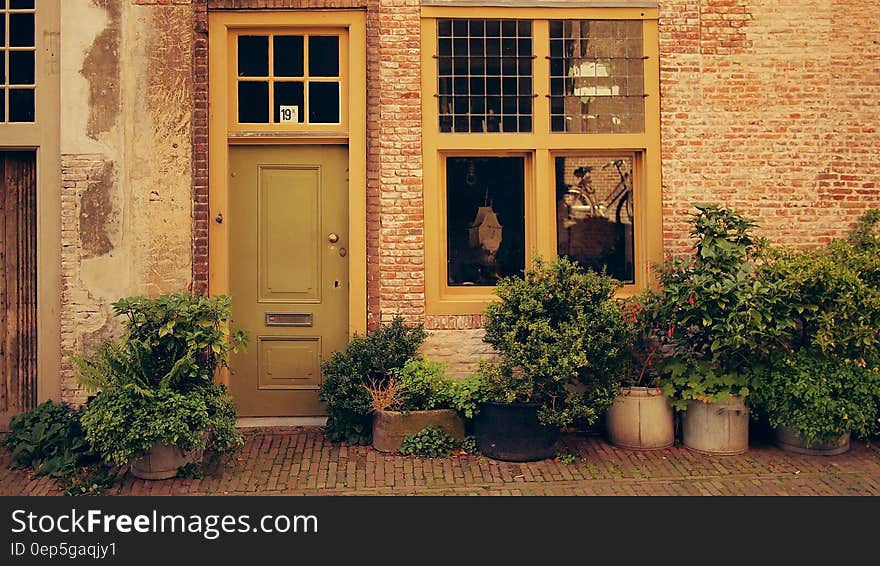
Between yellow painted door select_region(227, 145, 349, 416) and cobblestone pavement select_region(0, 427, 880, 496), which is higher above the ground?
yellow painted door select_region(227, 145, 349, 416)

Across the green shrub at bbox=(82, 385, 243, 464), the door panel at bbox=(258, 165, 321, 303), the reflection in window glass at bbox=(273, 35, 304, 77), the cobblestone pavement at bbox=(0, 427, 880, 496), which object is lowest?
the cobblestone pavement at bbox=(0, 427, 880, 496)

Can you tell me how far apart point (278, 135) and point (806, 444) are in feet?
17.0

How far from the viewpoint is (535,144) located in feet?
25.7

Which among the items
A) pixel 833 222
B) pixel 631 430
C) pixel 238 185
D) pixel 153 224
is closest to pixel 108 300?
pixel 153 224

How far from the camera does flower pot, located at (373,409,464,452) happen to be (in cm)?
710

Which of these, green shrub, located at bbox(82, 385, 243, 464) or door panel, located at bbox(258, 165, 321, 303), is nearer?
green shrub, located at bbox(82, 385, 243, 464)

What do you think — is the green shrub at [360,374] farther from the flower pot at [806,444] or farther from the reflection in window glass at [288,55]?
the flower pot at [806,444]

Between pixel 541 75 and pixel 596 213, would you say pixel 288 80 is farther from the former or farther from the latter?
pixel 596 213

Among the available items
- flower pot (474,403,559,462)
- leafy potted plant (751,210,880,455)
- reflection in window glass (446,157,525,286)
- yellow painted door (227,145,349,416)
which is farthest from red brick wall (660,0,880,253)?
yellow painted door (227,145,349,416)

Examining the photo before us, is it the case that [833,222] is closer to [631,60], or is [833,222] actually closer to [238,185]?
[631,60]

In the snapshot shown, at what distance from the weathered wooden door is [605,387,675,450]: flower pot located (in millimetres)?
5184

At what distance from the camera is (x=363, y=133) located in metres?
7.72

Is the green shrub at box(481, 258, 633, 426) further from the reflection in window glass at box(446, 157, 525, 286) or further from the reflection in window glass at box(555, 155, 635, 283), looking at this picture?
the reflection in window glass at box(555, 155, 635, 283)

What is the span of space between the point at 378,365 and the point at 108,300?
8.02ft
